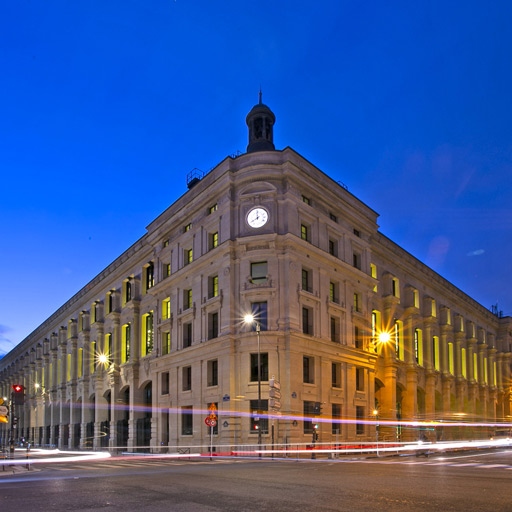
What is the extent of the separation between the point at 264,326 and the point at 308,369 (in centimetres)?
488

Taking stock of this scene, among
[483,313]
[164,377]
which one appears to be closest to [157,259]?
[164,377]

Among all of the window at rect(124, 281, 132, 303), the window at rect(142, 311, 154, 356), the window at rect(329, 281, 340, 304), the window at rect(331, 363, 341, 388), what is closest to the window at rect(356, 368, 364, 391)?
the window at rect(331, 363, 341, 388)

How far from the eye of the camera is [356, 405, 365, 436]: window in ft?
151

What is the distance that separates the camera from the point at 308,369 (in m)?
42.3

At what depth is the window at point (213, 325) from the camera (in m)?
44.5

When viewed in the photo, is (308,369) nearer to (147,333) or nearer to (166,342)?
(166,342)

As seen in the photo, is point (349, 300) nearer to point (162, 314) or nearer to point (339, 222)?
point (339, 222)

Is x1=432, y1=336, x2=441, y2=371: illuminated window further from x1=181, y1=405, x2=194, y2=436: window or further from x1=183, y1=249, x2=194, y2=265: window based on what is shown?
x1=181, y1=405, x2=194, y2=436: window

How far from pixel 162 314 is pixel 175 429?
1078 cm

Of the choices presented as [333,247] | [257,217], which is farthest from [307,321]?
[257,217]

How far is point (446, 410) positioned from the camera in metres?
64.1

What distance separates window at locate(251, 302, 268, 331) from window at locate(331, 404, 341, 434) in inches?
348

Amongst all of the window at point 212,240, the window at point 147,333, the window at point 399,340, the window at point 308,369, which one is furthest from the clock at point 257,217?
the window at point 399,340

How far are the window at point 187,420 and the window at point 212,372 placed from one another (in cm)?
360
